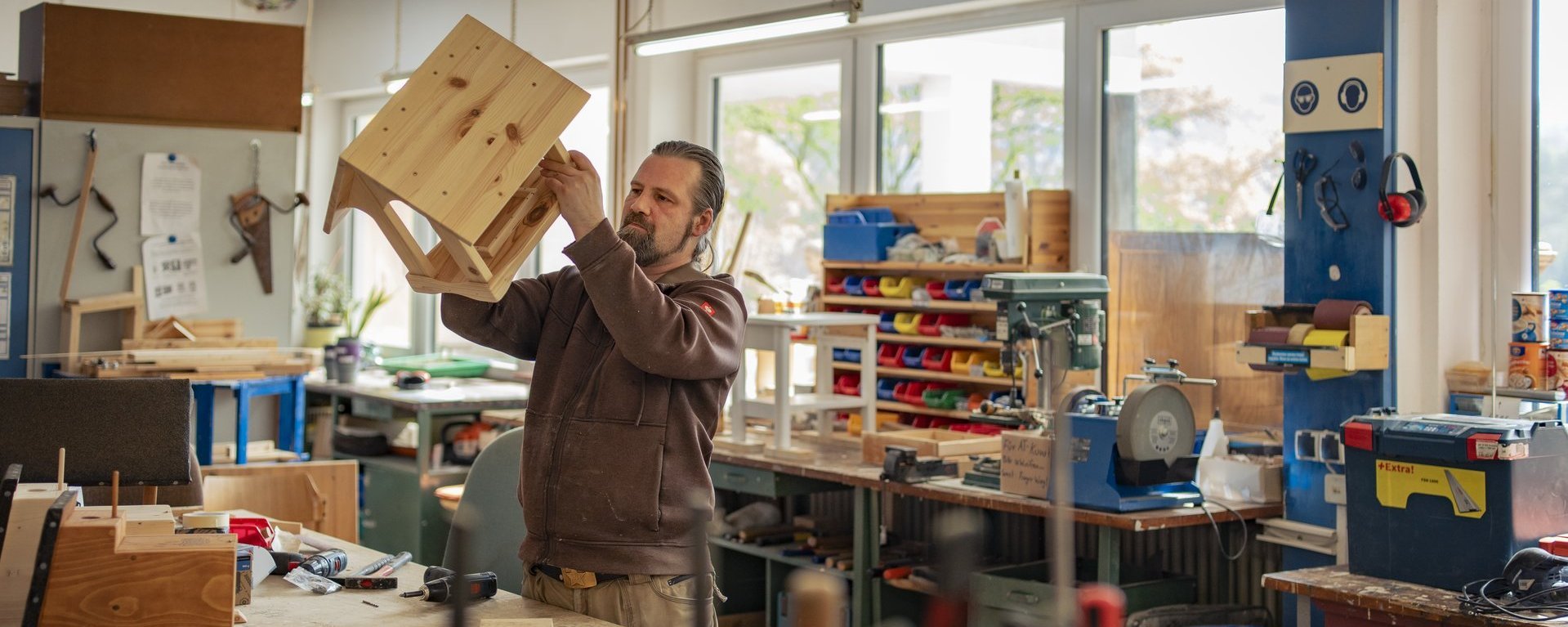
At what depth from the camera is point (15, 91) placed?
4.69 metres

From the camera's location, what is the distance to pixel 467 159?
2.14 m

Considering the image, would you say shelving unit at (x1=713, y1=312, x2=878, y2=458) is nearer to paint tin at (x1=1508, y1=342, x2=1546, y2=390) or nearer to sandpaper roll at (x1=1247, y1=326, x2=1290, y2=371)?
sandpaper roll at (x1=1247, y1=326, x2=1290, y2=371)

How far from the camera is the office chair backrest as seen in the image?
9.92 feet

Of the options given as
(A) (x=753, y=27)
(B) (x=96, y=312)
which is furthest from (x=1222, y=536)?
(B) (x=96, y=312)

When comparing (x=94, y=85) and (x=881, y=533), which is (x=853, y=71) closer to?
(x=881, y=533)

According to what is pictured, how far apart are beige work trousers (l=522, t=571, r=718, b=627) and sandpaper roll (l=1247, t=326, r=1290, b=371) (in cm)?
194

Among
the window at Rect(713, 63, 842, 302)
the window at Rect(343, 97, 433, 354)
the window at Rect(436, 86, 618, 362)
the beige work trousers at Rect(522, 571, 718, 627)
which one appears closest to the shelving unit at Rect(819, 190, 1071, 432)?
the window at Rect(713, 63, 842, 302)

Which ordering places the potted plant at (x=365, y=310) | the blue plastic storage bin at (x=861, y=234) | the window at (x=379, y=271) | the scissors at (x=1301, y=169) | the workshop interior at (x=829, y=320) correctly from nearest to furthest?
the workshop interior at (x=829, y=320), the scissors at (x=1301, y=169), the blue plastic storage bin at (x=861, y=234), the potted plant at (x=365, y=310), the window at (x=379, y=271)

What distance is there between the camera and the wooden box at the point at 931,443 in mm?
4242

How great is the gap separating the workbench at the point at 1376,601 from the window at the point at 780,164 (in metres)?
2.73

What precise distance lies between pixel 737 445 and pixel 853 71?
1.60 metres

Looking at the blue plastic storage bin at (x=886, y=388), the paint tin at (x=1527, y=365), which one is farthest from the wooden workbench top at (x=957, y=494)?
the paint tin at (x=1527, y=365)

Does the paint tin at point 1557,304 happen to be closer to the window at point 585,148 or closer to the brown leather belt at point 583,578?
the brown leather belt at point 583,578

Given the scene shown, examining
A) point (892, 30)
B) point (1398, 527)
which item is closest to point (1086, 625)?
point (1398, 527)
